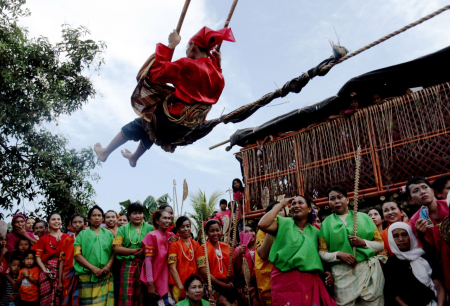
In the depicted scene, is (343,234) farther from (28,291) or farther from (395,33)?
(28,291)

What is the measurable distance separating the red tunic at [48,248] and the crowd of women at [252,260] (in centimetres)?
1

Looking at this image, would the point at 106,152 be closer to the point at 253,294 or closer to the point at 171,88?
the point at 171,88

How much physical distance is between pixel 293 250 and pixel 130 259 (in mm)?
1742

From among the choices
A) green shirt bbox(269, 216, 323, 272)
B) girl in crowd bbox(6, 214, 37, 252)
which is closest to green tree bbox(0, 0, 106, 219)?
girl in crowd bbox(6, 214, 37, 252)

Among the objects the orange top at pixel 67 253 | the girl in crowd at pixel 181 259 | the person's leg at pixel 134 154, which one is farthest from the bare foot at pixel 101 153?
the girl in crowd at pixel 181 259

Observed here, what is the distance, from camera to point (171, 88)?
160 inches

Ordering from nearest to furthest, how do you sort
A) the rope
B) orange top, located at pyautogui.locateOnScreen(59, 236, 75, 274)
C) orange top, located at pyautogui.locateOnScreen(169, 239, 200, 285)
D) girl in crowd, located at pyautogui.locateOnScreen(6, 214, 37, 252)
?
the rope
orange top, located at pyautogui.locateOnScreen(169, 239, 200, 285)
orange top, located at pyautogui.locateOnScreen(59, 236, 75, 274)
girl in crowd, located at pyautogui.locateOnScreen(6, 214, 37, 252)

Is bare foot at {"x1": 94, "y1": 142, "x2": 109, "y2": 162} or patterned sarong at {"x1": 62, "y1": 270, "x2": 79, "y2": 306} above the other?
bare foot at {"x1": 94, "y1": 142, "x2": 109, "y2": 162}

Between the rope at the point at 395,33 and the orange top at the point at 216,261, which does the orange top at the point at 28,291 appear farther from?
the rope at the point at 395,33

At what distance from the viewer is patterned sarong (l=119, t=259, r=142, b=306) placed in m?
3.76

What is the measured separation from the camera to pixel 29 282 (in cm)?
462

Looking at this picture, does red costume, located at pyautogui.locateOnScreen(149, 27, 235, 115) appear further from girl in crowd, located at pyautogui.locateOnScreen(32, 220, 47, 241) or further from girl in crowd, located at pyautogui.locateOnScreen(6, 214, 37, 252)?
girl in crowd, located at pyautogui.locateOnScreen(6, 214, 37, 252)

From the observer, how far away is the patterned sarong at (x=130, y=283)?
3764 mm

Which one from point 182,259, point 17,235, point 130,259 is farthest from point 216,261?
point 17,235
